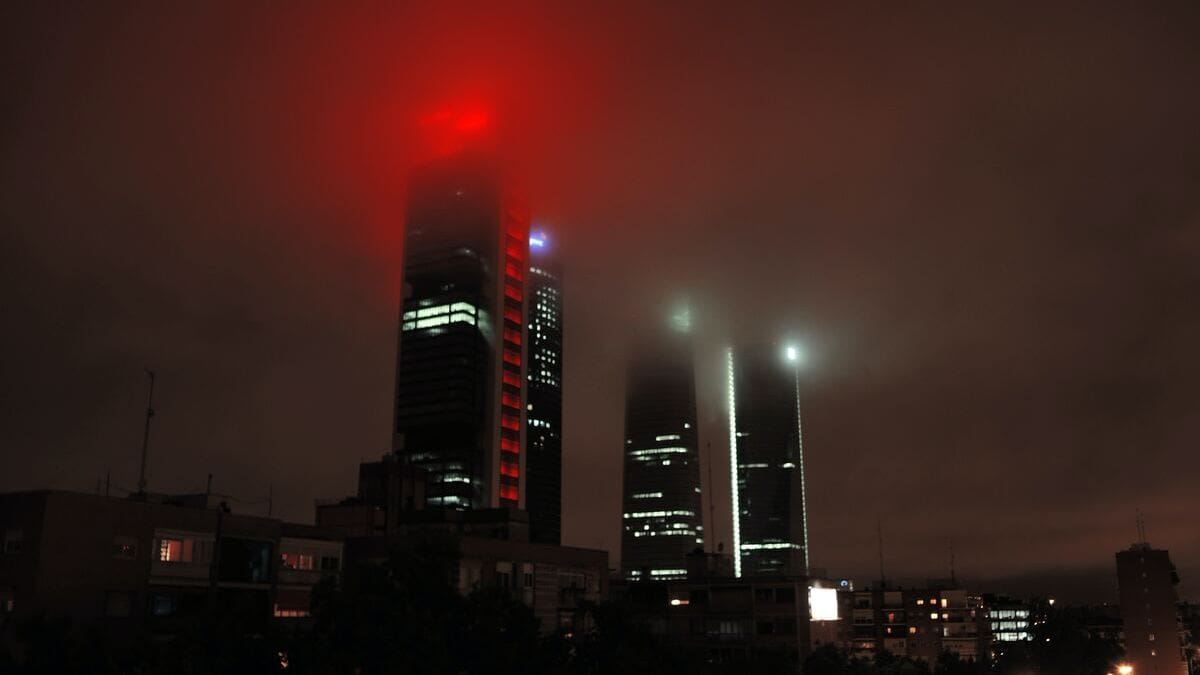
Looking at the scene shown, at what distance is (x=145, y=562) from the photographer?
53656 millimetres

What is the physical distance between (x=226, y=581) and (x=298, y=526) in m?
7.17

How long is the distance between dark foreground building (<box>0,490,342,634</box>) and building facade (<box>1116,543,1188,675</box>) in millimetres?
145642

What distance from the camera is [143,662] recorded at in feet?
→ 129

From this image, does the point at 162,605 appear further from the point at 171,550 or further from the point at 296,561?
the point at 296,561

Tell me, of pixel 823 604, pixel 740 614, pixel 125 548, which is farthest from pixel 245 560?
pixel 823 604

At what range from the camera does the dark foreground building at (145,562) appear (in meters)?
48.8

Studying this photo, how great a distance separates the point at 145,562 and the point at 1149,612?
535 feet

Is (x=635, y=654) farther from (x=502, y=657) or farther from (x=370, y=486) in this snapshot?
(x=370, y=486)

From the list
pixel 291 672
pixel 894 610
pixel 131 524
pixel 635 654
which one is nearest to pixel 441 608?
pixel 291 672

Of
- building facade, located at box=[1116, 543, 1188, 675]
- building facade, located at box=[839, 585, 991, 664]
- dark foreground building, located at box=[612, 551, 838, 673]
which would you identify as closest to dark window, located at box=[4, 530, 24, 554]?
dark foreground building, located at box=[612, 551, 838, 673]

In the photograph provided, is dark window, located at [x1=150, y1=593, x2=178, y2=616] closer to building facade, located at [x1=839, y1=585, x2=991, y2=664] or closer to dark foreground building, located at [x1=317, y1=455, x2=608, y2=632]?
dark foreground building, located at [x1=317, y1=455, x2=608, y2=632]

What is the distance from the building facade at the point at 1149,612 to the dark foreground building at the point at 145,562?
478 feet

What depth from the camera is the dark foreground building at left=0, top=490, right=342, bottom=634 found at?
48.8 metres

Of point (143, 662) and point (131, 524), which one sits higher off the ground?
point (131, 524)
